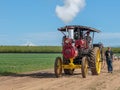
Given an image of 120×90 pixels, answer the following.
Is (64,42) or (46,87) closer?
(46,87)

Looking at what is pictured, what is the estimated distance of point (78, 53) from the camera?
25.2 m

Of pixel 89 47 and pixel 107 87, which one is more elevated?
pixel 89 47

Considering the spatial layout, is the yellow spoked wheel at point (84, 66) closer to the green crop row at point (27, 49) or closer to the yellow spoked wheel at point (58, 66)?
the yellow spoked wheel at point (58, 66)

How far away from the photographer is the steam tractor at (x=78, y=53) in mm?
24234

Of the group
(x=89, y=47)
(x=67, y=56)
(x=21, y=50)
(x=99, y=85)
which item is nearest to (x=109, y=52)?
(x=89, y=47)

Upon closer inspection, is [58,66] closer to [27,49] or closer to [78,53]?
[78,53]

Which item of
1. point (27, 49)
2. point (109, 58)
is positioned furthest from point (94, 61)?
point (27, 49)

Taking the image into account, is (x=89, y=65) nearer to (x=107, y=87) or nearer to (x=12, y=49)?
(x=107, y=87)

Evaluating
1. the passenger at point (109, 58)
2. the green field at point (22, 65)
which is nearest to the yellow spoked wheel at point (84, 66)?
the passenger at point (109, 58)

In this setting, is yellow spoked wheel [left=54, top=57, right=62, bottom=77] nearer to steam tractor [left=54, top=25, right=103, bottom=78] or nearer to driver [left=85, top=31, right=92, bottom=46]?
steam tractor [left=54, top=25, right=103, bottom=78]

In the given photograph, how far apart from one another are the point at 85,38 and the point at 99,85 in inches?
274

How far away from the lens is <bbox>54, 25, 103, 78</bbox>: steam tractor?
24.2m

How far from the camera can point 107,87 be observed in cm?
1892

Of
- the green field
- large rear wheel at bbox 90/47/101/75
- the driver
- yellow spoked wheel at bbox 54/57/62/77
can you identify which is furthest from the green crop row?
yellow spoked wheel at bbox 54/57/62/77
